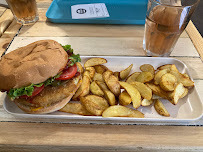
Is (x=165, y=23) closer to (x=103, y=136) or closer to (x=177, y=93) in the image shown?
(x=177, y=93)

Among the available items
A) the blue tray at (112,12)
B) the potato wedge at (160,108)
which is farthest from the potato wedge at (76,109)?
the blue tray at (112,12)

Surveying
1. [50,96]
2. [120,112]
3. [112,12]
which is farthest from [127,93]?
[112,12]

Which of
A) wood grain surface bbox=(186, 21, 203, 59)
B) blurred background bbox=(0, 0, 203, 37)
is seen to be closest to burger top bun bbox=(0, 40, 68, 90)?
wood grain surface bbox=(186, 21, 203, 59)

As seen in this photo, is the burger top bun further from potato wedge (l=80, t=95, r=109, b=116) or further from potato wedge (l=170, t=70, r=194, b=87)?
potato wedge (l=170, t=70, r=194, b=87)

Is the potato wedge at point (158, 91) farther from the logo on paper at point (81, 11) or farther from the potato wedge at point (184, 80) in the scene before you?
the logo on paper at point (81, 11)

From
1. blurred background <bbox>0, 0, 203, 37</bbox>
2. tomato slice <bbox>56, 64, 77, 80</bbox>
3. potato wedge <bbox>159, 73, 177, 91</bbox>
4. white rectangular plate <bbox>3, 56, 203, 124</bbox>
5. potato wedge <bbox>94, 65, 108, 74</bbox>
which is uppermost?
tomato slice <bbox>56, 64, 77, 80</bbox>
